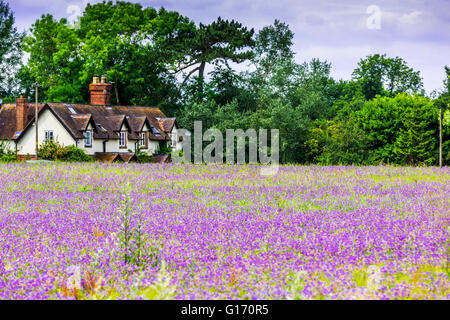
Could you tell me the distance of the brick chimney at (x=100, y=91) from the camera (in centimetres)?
6412

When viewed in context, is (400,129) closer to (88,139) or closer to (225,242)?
(88,139)

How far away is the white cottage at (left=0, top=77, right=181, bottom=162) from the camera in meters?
56.7

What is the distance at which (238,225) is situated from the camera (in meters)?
10.2

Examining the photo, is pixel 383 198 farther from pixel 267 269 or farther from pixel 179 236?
pixel 267 269

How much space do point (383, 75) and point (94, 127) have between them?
54.6 metres

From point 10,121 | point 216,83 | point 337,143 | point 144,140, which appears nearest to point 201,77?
point 216,83

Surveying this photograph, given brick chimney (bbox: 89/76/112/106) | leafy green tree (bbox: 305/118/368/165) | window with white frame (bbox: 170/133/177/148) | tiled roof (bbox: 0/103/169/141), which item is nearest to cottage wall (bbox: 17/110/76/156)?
tiled roof (bbox: 0/103/169/141)

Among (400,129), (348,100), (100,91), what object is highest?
(348,100)

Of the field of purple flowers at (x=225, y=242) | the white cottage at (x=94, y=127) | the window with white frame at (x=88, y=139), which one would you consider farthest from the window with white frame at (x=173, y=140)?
the field of purple flowers at (x=225, y=242)

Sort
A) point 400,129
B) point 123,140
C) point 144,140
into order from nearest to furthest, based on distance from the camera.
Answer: point 400,129 → point 123,140 → point 144,140

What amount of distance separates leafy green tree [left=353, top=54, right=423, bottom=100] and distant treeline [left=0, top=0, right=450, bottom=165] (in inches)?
445

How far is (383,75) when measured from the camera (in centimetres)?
9156

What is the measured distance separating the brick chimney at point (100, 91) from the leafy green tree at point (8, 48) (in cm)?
2021

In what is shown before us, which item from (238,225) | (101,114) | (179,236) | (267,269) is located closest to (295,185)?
(238,225)
